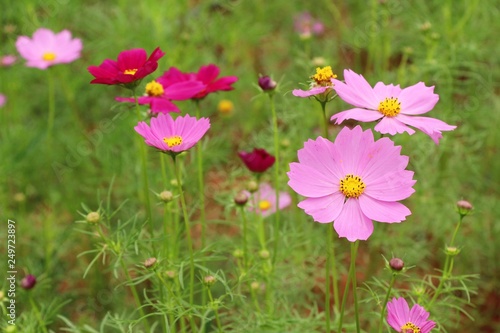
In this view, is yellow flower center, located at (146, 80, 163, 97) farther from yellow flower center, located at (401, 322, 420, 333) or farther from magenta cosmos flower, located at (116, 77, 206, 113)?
yellow flower center, located at (401, 322, 420, 333)

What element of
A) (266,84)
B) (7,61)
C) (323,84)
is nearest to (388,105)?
(323,84)

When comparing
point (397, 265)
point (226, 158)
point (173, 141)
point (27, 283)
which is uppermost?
point (173, 141)

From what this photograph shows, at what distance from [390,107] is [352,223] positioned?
0.66 ft

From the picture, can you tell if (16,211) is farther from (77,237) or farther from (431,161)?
(431,161)

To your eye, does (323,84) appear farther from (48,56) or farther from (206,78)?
(48,56)

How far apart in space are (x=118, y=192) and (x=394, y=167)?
48.1 inches

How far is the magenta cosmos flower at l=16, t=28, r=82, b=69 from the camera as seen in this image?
187cm

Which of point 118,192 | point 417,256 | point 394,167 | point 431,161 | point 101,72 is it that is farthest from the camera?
point 431,161

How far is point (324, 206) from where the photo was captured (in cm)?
79

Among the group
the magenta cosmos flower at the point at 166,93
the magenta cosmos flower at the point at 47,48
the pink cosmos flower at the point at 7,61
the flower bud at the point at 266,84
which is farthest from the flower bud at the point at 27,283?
the pink cosmos flower at the point at 7,61

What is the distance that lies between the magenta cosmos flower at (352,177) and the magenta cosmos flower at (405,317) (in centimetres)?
14

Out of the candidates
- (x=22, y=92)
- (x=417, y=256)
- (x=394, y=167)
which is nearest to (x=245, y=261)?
(x=394, y=167)

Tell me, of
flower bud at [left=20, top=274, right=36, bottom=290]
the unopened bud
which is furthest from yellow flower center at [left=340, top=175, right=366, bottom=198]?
flower bud at [left=20, top=274, right=36, bottom=290]

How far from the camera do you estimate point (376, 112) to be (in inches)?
33.2
